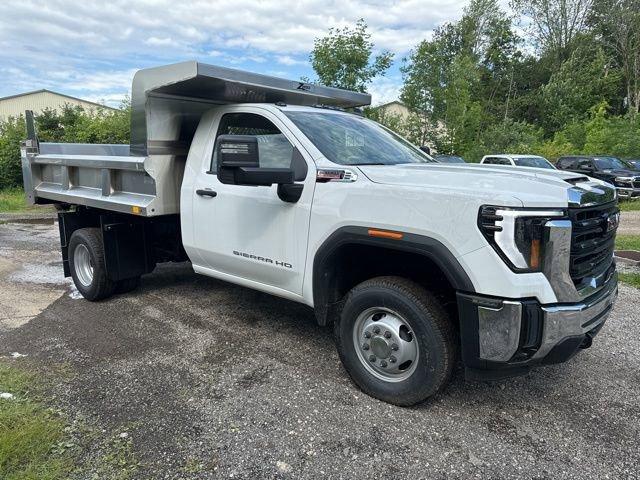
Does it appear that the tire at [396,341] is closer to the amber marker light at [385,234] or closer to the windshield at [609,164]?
the amber marker light at [385,234]

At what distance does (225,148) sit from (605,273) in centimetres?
270

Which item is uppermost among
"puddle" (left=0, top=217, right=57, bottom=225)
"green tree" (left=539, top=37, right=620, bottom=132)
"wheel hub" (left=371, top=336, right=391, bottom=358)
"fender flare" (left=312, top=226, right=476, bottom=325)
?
"green tree" (left=539, top=37, right=620, bottom=132)

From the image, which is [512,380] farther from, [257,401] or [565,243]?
[257,401]

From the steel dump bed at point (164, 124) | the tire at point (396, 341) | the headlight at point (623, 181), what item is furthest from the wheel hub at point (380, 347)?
the headlight at point (623, 181)

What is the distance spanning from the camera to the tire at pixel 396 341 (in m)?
3.06

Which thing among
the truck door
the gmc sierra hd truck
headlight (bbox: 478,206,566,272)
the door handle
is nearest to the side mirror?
the gmc sierra hd truck

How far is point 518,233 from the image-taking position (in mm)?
2680

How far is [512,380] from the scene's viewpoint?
12.4 ft

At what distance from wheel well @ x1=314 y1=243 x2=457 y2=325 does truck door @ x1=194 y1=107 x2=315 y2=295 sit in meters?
0.27

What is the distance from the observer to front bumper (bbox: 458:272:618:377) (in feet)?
8.93

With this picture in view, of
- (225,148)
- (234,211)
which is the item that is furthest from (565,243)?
(234,211)

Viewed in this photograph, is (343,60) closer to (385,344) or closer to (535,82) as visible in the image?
(385,344)

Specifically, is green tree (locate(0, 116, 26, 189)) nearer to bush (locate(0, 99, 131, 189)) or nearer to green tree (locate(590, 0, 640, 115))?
bush (locate(0, 99, 131, 189))

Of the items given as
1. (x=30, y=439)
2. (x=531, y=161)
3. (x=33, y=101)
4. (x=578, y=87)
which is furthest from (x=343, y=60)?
(x=33, y=101)
